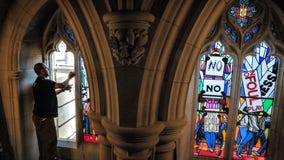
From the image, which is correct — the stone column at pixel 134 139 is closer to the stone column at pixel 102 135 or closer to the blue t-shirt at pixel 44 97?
the stone column at pixel 102 135

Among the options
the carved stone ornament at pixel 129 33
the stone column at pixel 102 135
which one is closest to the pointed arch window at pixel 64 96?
the stone column at pixel 102 135

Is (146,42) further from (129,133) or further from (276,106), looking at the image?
(276,106)

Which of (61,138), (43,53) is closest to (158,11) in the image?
(43,53)

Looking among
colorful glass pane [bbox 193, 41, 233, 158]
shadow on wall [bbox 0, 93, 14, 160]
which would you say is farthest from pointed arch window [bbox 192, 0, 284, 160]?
shadow on wall [bbox 0, 93, 14, 160]

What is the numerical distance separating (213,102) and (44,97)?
1826 mm

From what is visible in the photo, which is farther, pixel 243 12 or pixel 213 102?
pixel 213 102

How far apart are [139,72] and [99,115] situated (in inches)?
15.9

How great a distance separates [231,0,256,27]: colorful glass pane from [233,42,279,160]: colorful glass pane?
0.32m

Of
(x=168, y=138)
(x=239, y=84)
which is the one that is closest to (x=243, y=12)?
(x=239, y=84)

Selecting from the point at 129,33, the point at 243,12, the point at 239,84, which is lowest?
the point at 239,84

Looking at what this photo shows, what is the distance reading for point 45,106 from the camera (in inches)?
85.4

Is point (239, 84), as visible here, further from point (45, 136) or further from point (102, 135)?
point (45, 136)

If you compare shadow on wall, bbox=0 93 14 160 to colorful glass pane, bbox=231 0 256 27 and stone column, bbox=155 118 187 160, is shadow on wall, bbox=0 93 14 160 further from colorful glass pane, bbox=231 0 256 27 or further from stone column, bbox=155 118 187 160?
colorful glass pane, bbox=231 0 256 27

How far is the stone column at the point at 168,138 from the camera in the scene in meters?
1.10
